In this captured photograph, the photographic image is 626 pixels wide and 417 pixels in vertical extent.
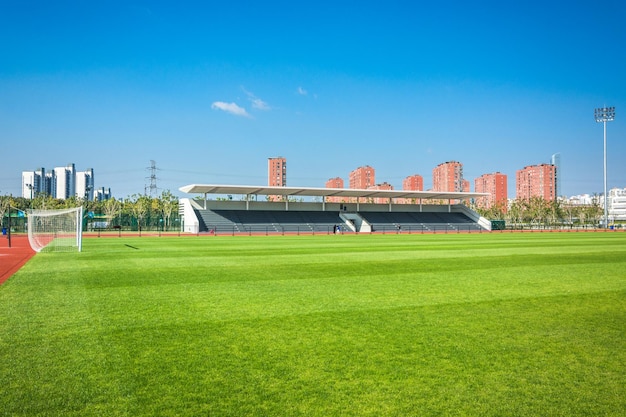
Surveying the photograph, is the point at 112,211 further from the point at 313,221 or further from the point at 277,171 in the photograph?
the point at 277,171

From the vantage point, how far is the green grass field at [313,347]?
14.6ft

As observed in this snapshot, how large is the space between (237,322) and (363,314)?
235 cm

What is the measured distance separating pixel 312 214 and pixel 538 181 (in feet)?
465

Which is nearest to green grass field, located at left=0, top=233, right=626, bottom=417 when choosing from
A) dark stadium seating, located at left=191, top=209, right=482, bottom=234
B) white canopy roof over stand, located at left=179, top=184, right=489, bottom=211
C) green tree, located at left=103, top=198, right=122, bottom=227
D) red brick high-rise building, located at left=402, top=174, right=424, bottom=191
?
dark stadium seating, located at left=191, top=209, right=482, bottom=234

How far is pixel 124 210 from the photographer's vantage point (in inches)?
3312

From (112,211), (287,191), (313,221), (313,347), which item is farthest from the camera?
(112,211)

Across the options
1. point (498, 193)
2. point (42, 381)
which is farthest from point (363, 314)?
point (498, 193)

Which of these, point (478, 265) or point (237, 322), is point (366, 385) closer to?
point (237, 322)

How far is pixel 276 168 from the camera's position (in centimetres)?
15300

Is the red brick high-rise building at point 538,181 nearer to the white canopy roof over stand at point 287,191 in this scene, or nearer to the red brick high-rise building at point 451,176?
the red brick high-rise building at point 451,176

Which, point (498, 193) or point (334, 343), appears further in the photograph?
point (498, 193)

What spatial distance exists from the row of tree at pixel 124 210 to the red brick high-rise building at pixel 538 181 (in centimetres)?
13285

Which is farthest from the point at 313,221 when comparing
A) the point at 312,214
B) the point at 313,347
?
the point at 313,347

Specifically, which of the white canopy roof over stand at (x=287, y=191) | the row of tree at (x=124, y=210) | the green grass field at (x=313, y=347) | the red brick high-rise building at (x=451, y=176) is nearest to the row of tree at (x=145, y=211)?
the row of tree at (x=124, y=210)
